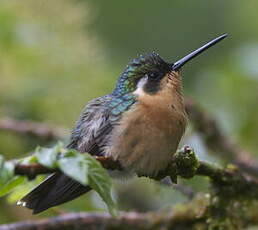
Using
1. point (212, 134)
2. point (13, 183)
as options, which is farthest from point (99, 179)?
point (212, 134)

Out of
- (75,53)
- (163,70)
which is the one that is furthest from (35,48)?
(163,70)

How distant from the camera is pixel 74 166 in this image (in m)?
2.20

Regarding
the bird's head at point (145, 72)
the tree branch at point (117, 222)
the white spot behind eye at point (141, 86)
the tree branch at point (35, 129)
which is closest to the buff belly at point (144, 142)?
the white spot behind eye at point (141, 86)

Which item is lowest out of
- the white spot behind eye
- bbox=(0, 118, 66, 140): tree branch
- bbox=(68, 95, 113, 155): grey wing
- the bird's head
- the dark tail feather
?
the dark tail feather

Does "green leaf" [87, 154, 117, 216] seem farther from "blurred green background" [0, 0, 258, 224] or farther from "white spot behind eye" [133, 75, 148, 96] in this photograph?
"blurred green background" [0, 0, 258, 224]

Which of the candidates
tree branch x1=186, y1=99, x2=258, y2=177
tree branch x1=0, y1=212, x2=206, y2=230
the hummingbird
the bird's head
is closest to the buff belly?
the hummingbird

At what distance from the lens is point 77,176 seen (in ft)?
7.06

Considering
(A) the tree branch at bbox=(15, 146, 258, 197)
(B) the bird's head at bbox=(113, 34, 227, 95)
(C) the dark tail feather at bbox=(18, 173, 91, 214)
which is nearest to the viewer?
(A) the tree branch at bbox=(15, 146, 258, 197)

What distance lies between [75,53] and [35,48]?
0.29 meters

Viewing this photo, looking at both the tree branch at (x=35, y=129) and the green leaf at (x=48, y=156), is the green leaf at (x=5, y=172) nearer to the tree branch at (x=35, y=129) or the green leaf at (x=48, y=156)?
the green leaf at (x=48, y=156)

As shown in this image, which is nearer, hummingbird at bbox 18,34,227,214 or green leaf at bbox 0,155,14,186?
green leaf at bbox 0,155,14,186

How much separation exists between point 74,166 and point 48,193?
36.4 inches

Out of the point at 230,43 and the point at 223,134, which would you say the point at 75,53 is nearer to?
the point at 223,134

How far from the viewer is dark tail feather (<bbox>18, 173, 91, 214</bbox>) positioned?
306cm
